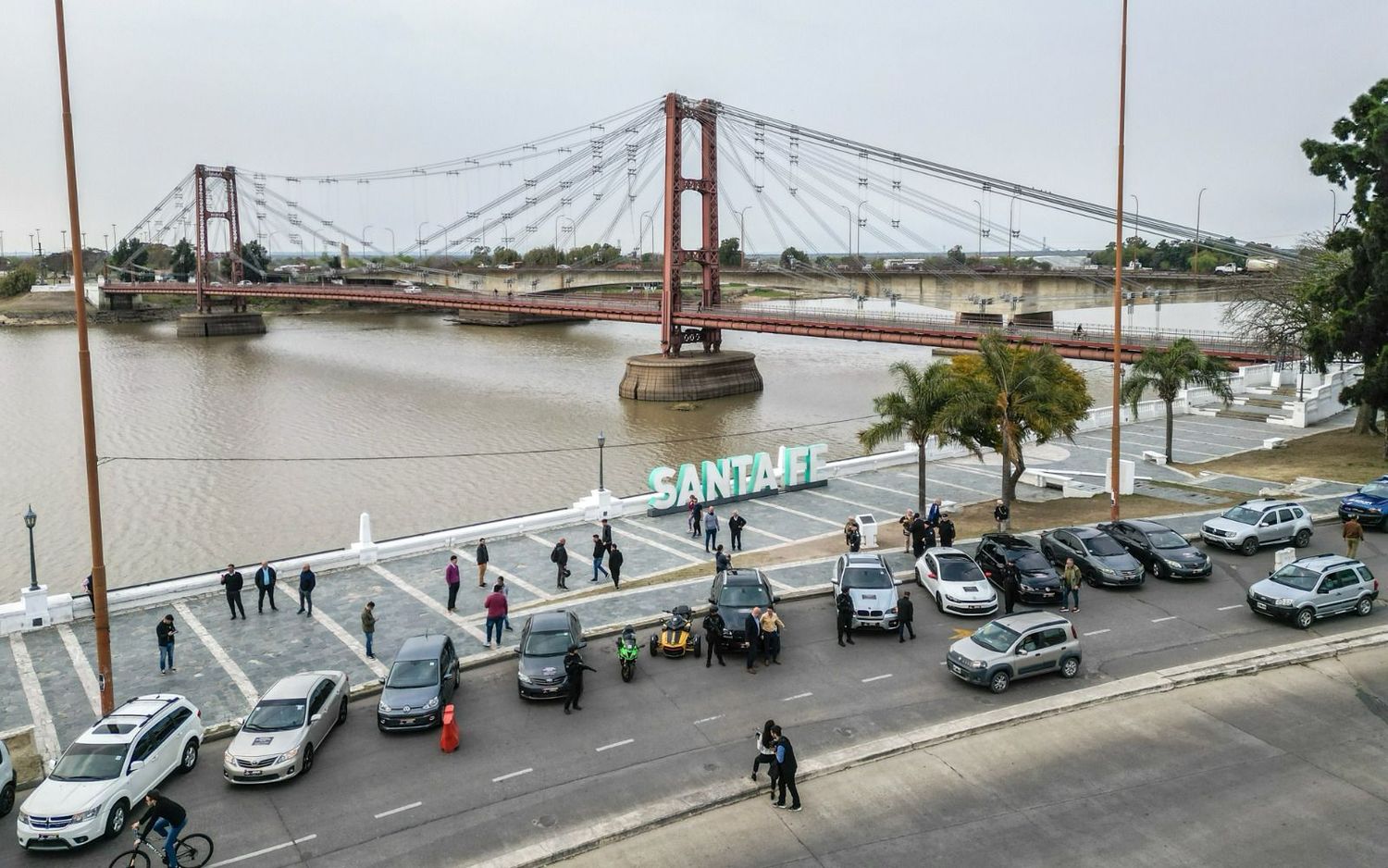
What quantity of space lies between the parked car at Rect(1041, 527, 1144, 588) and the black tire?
19832 mm

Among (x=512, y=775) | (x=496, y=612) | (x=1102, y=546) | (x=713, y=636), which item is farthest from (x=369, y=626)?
(x=1102, y=546)

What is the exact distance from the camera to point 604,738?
58.7 ft

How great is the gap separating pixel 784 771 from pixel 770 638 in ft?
18.8

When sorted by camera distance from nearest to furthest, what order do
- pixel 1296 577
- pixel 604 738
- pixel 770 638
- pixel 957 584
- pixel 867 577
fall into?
pixel 604 738, pixel 770 638, pixel 1296 577, pixel 867 577, pixel 957 584

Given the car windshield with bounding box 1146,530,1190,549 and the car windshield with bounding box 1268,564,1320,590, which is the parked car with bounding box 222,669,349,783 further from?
the car windshield with bounding box 1268,564,1320,590

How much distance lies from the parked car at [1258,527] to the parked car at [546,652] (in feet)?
59.5

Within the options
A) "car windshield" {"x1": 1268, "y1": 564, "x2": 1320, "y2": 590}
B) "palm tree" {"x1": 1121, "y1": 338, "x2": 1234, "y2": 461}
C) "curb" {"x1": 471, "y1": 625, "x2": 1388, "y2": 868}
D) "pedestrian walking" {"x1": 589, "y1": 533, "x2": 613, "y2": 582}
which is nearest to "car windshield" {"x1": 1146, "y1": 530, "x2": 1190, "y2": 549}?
"car windshield" {"x1": 1268, "y1": 564, "x2": 1320, "y2": 590}

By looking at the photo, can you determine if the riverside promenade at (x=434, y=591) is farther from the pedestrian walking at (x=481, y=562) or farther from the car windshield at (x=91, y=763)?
the car windshield at (x=91, y=763)

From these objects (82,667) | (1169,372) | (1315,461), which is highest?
(1169,372)

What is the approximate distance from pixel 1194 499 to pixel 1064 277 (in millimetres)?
54125

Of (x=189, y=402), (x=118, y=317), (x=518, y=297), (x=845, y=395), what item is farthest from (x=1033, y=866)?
(x=118, y=317)

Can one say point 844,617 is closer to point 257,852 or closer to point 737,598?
point 737,598

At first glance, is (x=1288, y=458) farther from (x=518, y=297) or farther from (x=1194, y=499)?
(x=518, y=297)

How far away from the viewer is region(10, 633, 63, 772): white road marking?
18.0m
